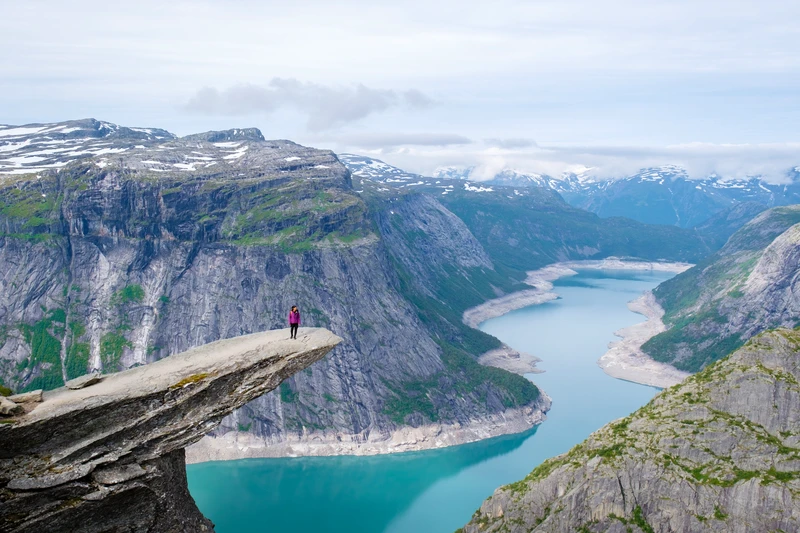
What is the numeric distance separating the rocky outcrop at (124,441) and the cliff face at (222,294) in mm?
98316

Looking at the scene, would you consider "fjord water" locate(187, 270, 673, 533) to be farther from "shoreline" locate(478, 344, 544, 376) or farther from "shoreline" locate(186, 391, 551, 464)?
"shoreline" locate(478, 344, 544, 376)

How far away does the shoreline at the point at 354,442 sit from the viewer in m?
112

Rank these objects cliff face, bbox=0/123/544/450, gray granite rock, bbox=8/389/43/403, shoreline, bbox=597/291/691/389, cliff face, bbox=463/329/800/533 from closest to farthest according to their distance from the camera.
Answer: gray granite rock, bbox=8/389/43/403
cliff face, bbox=463/329/800/533
cliff face, bbox=0/123/544/450
shoreline, bbox=597/291/691/389

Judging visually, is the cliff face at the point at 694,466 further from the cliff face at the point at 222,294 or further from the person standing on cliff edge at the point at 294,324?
the cliff face at the point at 222,294

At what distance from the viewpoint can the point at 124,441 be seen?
19766 millimetres

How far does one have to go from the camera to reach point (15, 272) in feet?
433

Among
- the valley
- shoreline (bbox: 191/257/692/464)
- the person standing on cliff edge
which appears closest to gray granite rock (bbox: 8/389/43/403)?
the person standing on cliff edge

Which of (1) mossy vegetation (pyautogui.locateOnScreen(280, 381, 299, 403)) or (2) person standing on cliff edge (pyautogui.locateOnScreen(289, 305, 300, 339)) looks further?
(1) mossy vegetation (pyautogui.locateOnScreen(280, 381, 299, 403))

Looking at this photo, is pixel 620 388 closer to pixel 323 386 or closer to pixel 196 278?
pixel 323 386

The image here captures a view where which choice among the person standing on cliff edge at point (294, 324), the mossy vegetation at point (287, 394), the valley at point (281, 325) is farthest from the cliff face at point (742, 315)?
the person standing on cliff edge at point (294, 324)

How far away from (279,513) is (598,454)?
58341 mm

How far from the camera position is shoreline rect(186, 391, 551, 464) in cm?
11162

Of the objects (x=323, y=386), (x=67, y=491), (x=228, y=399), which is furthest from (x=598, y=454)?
(x=323, y=386)

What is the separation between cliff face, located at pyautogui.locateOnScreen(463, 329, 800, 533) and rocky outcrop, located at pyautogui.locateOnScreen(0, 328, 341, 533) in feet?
103
